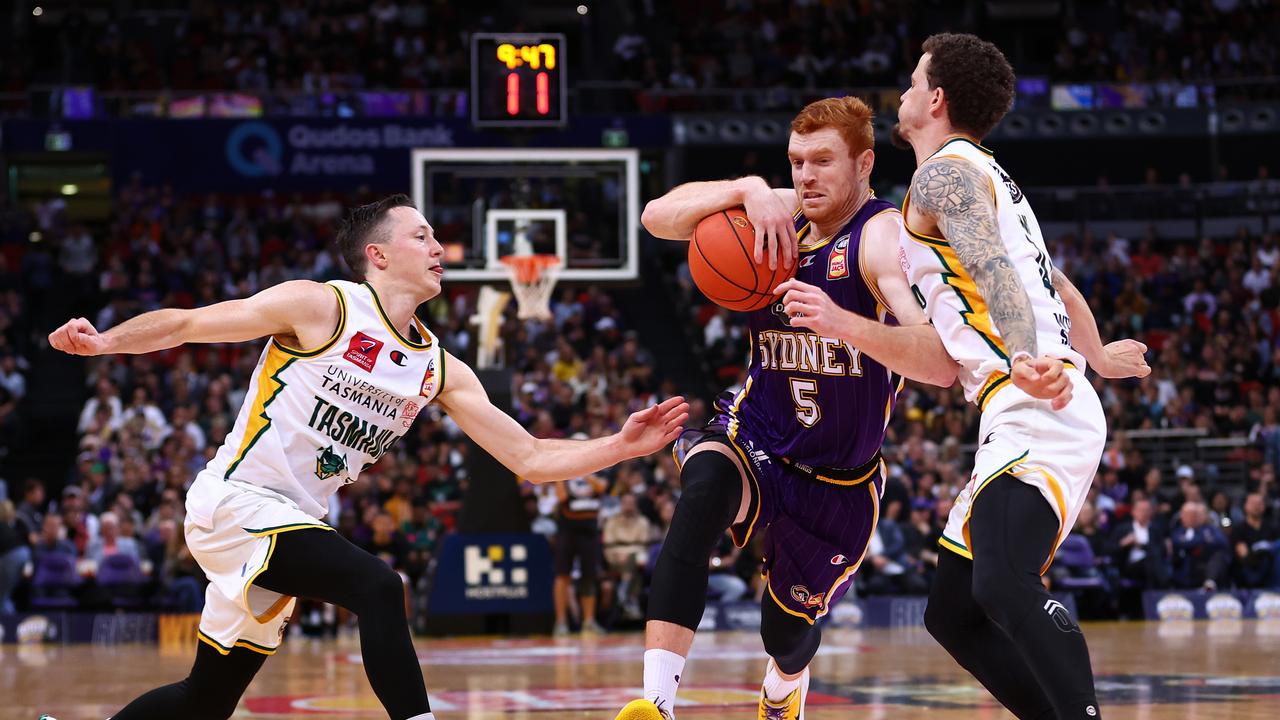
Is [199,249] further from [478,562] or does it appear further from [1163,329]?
[1163,329]

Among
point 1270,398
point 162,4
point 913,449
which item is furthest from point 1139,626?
point 162,4

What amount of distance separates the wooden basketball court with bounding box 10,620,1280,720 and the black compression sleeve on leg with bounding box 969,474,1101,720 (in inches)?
134

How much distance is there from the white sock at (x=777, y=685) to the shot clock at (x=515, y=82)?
7.86 metres

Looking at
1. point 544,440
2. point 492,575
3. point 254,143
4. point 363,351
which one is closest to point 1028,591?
point 544,440

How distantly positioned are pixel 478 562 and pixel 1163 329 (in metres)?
11.8

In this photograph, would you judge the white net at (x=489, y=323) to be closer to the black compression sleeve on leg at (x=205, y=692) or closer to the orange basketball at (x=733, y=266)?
the orange basketball at (x=733, y=266)

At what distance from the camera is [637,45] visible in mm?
25141

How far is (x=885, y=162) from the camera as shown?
24.4m

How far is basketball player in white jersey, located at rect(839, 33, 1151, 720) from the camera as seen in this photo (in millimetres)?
4055

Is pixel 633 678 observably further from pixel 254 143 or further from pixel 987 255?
pixel 254 143

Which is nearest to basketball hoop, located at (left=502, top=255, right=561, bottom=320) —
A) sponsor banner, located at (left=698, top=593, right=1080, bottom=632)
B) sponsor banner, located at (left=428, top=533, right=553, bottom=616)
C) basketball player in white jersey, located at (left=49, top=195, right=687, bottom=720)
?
sponsor banner, located at (left=428, top=533, right=553, bottom=616)

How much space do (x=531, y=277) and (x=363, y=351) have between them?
28.5 ft

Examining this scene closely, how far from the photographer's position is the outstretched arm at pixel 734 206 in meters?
5.14

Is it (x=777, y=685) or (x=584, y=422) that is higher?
(x=584, y=422)
